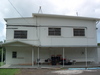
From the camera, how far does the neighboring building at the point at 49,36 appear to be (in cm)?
1728

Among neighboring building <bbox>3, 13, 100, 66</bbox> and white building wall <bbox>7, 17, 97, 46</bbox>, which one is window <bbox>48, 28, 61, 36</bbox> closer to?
neighboring building <bbox>3, 13, 100, 66</bbox>

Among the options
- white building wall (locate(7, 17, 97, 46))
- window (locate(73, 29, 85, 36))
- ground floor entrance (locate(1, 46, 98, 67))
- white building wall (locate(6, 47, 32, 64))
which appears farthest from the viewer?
window (locate(73, 29, 85, 36))

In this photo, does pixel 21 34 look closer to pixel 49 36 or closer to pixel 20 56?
pixel 20 56

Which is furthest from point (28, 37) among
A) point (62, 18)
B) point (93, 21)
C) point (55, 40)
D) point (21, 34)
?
point (93, 21)

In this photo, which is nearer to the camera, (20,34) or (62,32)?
(20,34)

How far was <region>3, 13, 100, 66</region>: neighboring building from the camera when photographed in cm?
1728

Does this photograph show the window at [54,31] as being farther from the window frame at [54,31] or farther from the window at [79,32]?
the window at [79,32]

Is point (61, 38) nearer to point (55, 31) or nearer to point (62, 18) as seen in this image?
point (55, 31)

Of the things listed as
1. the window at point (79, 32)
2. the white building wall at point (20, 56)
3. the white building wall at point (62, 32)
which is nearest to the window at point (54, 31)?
the white building wall at point (62, 32)

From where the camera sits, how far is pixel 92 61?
59.5ft

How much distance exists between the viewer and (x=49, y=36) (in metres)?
17.5

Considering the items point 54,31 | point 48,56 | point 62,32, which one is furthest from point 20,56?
point 62,32

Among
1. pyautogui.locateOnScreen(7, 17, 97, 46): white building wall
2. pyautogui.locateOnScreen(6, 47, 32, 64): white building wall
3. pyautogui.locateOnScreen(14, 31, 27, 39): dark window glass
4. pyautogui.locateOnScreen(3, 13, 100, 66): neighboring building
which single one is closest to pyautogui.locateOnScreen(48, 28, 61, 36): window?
pyautogui.locateOnScreen(3, 13, 100, 66): neighboring building

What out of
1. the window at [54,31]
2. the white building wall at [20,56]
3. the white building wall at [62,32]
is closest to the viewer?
the white building wall at [20,56]
